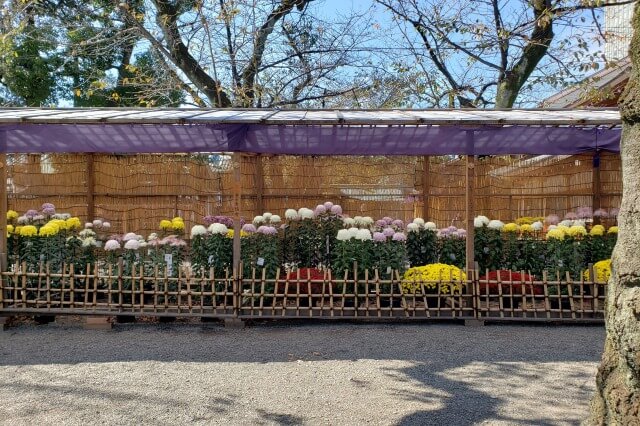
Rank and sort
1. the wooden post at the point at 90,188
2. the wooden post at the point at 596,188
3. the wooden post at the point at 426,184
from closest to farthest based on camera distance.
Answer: the wooden post at the point at 596,188, the wooden post at the point at 426,184, the wooden post at the point at 90,188

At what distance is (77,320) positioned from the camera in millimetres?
6246

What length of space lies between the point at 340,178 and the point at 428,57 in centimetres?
770

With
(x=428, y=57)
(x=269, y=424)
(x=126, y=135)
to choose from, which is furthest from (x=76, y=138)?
(x=428, y=57)

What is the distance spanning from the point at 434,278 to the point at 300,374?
7.67ft

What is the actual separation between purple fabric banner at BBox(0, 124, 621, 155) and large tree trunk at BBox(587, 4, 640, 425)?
11.4 feet

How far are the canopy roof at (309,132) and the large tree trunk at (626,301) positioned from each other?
10.4 feet

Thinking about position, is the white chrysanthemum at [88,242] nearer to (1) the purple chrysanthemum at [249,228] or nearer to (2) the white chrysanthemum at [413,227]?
(1) the purple chrysanthemum at [249,228]

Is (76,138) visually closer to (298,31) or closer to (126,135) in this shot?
(126,135)

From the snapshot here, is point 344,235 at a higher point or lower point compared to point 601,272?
higher

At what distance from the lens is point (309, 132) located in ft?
19.8

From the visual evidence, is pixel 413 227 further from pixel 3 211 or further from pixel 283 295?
pixel 3 211

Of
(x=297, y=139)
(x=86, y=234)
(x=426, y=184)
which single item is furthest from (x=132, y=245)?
(x=426, y=184)

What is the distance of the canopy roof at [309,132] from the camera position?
5.55 m

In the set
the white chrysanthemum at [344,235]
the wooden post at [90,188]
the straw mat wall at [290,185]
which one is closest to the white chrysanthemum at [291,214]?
the white chrysanthemum at [344,235]
